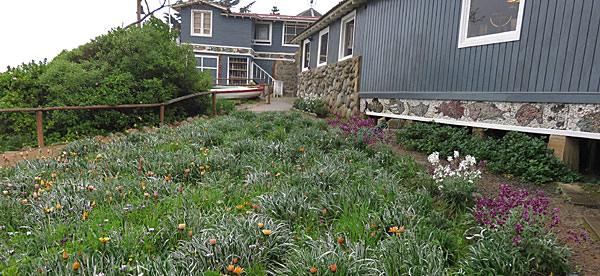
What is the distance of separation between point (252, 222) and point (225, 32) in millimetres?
20071

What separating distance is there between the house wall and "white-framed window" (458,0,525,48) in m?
16.7

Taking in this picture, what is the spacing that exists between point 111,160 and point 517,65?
5929 millimetres


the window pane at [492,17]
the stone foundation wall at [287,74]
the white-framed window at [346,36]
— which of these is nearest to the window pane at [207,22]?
the stone foundation wall at [287,74]

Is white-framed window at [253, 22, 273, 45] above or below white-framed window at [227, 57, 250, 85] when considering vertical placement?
above

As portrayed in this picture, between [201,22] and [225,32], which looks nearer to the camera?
[201,22]

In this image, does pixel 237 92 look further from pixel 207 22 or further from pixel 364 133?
pixel 364 133

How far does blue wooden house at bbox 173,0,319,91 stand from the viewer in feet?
66.5

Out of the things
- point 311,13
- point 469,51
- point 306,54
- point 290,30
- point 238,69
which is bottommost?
point 469,51

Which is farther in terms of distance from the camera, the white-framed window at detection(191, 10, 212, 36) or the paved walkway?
the white-framed window at detection(191, 10, 212, 36)

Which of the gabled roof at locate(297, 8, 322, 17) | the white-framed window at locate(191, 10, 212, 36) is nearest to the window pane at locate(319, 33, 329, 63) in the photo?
the white-framed window at locate(191, 10, 212, 36)

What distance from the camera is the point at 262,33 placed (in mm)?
22203

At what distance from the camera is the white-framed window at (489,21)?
5.03m

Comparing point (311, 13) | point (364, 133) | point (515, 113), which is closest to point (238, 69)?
point (311, 13)

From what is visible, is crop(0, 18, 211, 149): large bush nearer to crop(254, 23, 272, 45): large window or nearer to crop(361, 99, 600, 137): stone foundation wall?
crop(361, 99, 600, 137): stone foundation wall
